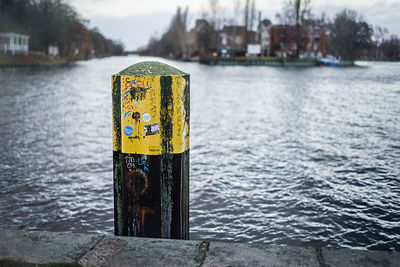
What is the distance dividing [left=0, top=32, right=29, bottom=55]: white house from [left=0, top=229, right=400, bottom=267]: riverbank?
66.5 meters

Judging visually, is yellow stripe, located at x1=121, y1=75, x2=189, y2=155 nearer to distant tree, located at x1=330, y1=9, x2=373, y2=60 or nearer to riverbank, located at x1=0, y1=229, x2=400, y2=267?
riverbank, located at x1=0, y1=229, x2=400, y2=267

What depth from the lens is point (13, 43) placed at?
66625 millimetres

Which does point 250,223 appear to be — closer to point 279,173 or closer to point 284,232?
point 284,232

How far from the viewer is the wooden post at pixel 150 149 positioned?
2799 mm

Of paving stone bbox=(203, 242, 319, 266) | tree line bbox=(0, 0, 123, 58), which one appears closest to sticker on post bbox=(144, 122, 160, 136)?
paving stone bbox=(203, 242, 319, 266)

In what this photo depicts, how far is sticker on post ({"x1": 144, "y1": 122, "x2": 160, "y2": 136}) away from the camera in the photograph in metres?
2.84

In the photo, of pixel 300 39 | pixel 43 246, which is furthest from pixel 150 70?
pixel 300 39

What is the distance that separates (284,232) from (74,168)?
398cm

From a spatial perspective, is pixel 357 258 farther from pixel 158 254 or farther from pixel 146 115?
pixel 146 115

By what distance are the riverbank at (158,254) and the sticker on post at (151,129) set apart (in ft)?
2.23

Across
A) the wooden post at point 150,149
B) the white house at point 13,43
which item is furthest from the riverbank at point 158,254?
the white house at point 13,43

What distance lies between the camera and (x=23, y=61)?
192 feet

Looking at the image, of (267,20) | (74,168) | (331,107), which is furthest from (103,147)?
(267,20)

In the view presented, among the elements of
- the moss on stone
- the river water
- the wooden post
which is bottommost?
the river water
